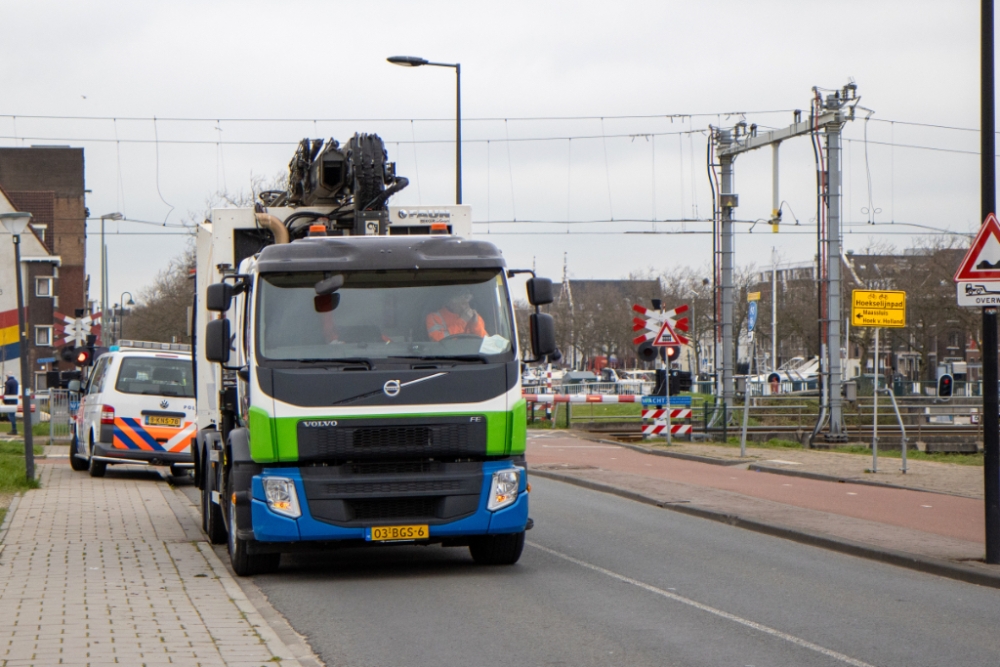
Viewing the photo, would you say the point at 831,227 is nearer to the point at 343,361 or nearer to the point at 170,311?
the point at 343,361

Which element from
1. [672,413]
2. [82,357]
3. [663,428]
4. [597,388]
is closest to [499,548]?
[663,428]

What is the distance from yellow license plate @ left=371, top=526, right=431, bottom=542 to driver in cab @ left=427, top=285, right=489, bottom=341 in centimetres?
149

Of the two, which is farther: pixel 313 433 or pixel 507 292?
pixel 507 292

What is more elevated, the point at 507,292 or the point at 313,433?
the point at 507,292

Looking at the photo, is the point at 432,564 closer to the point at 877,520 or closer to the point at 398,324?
the point at 398,324

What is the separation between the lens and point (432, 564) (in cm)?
1128

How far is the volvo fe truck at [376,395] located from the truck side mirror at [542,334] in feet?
0.05

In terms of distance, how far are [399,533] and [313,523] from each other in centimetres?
67

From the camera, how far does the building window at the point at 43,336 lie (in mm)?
76812

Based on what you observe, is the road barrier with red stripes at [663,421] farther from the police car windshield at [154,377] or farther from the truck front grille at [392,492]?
the truck front grille at [392,492]

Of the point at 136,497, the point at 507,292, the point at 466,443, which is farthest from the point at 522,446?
the point at 136,497

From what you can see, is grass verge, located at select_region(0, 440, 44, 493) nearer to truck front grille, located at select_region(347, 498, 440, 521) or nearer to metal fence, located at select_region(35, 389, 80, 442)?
metal fence, located at select_region(35, 389, 80, 442)

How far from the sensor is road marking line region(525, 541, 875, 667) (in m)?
7.39

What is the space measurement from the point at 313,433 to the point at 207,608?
5.16ft
